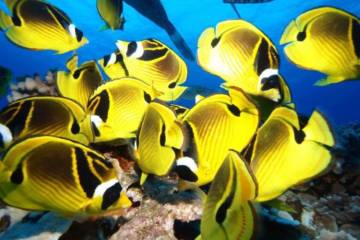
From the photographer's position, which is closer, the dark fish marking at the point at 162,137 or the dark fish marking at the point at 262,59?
the dark fish marking at the point at 162,137

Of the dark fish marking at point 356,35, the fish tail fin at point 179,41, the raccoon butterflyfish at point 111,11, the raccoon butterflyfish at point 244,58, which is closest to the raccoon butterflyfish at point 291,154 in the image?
the raccoon butterflyfish at point 244,58

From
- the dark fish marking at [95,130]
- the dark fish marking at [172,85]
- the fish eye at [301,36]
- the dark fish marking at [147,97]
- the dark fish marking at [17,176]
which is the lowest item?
the dark fish marking at [172,85]

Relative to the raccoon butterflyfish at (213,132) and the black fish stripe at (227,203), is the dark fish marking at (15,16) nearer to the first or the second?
the raccoon butterflyfish at (213,132)

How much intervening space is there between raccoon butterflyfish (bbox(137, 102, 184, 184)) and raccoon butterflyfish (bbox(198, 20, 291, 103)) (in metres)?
0.45

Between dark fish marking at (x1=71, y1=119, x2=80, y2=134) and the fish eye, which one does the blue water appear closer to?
dark fish marking at (x1=71, y1=119, x2=80, y2=134)

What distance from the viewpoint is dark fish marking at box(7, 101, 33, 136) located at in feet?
6.72

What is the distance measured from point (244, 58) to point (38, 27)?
1806 millimetres

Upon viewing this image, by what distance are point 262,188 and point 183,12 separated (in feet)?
115

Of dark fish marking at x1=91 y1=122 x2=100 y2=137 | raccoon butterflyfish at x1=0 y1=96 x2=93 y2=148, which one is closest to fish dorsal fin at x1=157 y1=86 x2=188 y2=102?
dark fish marking at x1=91 y1=122 x2=100 y2=137

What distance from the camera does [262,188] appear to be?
5.26 ft

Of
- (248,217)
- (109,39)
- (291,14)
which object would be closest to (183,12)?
(291,14)

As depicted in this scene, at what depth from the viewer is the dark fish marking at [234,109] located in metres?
1.89

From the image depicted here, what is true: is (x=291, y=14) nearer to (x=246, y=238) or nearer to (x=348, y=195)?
(x=348, y=195)

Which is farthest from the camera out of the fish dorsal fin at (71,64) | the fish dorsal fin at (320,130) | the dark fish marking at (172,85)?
the fish dorsal fin at (71,64)
